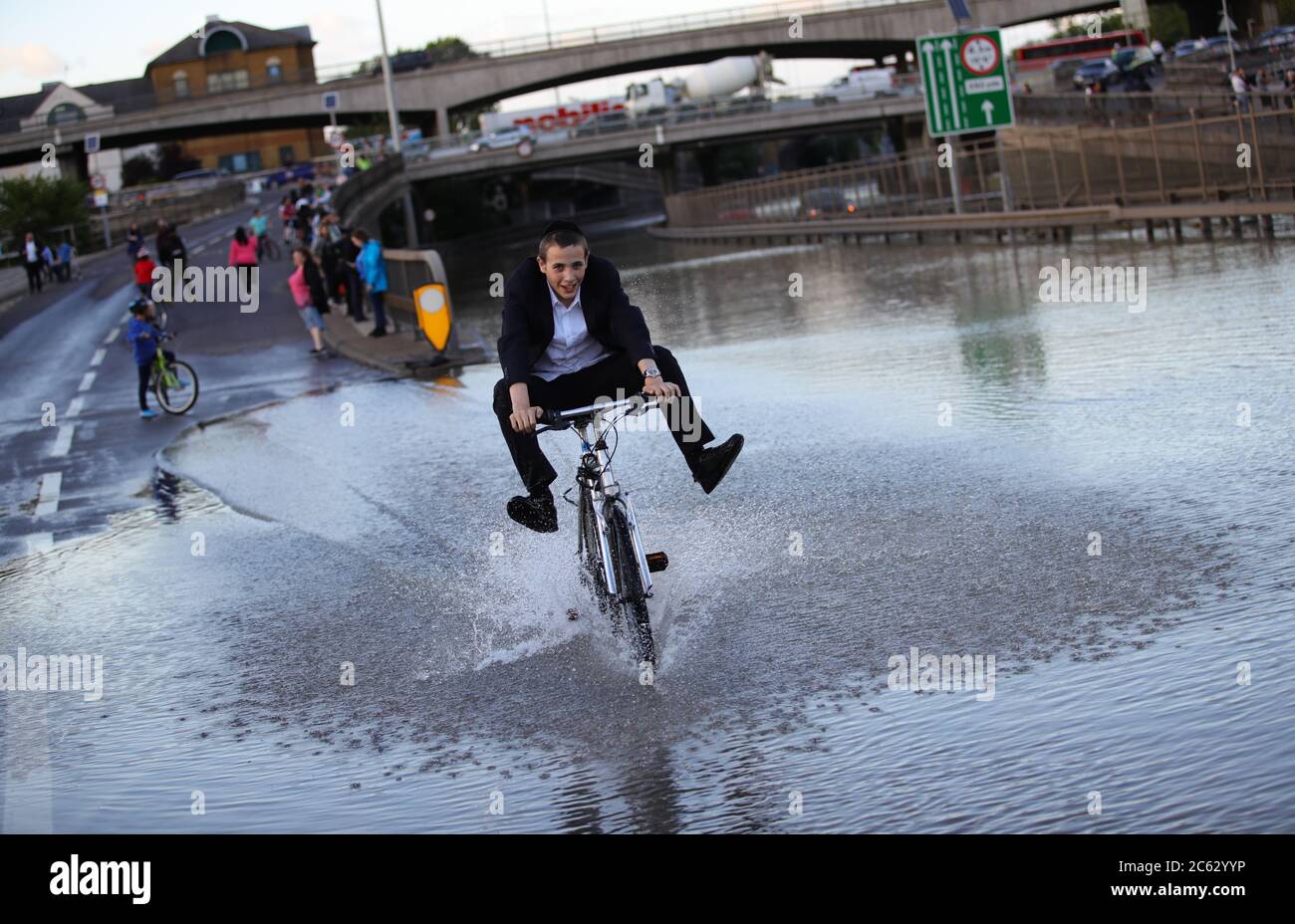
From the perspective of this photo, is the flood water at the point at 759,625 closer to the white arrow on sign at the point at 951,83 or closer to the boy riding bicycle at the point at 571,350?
the boy riding bicycle at the point at 571,350

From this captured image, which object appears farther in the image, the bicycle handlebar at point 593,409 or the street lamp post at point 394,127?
the street lamp post at point 394,127

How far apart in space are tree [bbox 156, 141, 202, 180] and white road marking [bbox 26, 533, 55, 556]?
142 meters

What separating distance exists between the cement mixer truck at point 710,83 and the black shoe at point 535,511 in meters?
93.7

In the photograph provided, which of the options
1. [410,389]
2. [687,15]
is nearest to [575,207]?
[687,15]

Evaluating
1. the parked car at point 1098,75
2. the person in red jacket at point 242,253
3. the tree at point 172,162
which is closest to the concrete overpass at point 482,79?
the parked car at point 1098,75

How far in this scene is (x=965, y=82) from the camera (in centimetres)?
3506

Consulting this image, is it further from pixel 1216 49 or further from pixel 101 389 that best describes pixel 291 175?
Result: pixel 101 389

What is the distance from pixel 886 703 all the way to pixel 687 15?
4008 inches

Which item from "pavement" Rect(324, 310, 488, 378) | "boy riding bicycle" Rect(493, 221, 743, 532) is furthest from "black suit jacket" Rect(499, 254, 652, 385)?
"pavement" Rect(324, 310, 488, 378)

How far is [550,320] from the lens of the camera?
6.85 metres

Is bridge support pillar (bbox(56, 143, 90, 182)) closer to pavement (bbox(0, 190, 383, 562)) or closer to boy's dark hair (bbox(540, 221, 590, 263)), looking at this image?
pavement (bbox(0, 190, 383, 562))

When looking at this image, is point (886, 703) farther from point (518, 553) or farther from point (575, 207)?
point (575, 207)

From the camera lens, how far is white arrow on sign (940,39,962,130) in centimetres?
3484

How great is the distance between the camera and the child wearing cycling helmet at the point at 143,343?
786 inches
